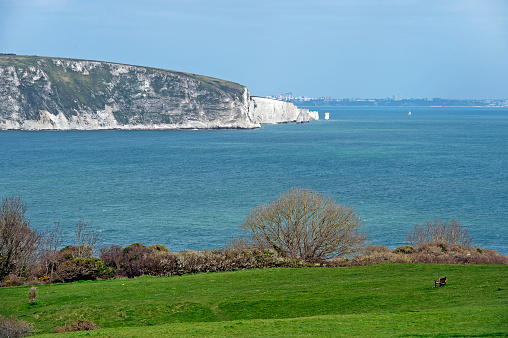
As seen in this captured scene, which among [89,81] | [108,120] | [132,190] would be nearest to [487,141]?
[132,190]

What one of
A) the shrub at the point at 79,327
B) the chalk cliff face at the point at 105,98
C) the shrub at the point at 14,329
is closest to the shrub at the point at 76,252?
the shrub at the point at 79,327

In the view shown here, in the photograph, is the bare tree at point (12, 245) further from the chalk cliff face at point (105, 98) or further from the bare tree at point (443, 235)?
the chalk cliff face at point (105, 98)

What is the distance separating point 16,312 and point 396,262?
1835 cm

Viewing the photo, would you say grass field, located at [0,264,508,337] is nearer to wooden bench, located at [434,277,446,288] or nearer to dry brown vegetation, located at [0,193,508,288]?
wooden bench, located at [434,277,446,288]

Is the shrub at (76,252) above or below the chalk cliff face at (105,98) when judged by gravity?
below

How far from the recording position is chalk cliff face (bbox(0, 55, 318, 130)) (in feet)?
555

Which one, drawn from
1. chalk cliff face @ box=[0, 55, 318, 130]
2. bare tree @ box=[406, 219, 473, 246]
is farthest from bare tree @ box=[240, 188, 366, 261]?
chalk cliff face @ box=[0, 55, 318, 130]

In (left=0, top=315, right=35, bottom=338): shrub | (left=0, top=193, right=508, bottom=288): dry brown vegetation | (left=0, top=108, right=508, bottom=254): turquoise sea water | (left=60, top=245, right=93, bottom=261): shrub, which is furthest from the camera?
(left=0, top=108, right=508, bottom=254): turquoise sea water

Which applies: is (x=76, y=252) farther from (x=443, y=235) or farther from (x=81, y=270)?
(x=443, y=235)

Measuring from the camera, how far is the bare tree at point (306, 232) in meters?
32.7

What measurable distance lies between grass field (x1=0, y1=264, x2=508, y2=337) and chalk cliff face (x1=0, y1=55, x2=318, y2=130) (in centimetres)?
15611

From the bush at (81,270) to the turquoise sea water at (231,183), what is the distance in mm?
13208

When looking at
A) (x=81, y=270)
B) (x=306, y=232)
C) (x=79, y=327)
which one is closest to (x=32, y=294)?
(x=79, y=327)

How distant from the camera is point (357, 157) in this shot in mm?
101375
